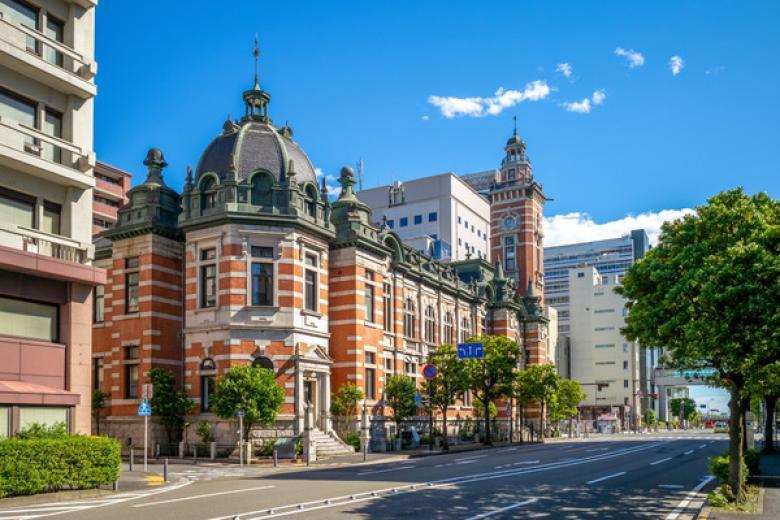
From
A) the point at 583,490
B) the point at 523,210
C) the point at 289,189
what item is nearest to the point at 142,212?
the point at 289,189

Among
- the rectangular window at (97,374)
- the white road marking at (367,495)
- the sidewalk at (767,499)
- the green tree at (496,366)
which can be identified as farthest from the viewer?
the green tree at (496,366)

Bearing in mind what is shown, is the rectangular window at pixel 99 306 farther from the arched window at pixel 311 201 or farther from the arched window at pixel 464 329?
the arched window at pixel 464 329

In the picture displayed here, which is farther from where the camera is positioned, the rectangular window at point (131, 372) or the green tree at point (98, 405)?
the green tree at point (98, 405)

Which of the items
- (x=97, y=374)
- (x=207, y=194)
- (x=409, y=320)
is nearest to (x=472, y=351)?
(x=409, y=320)

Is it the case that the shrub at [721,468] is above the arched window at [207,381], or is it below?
below

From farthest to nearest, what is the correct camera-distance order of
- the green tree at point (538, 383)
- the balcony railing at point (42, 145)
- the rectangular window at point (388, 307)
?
the green tree at point (538, 383) → the rectangular window at point (388, 307) → the balcony railing at point (42, 145)

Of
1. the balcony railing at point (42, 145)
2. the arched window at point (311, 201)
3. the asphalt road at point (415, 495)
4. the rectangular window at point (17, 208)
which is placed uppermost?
the arched window at point (311, 201)

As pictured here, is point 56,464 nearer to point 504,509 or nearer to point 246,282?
point 504,509

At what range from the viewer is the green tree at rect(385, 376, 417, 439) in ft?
161

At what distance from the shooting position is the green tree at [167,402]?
41.3 m

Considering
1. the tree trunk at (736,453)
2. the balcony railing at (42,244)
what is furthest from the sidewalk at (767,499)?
the balcony railing at (42,244)

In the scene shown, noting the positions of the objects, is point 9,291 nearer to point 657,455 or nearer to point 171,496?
point 171,496

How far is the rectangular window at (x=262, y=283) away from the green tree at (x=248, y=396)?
425 cm

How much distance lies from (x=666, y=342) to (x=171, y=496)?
1387 centimetres
